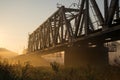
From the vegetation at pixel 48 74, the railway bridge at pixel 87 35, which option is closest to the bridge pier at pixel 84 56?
the railway bridge at pixel 87 35

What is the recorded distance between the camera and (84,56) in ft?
110

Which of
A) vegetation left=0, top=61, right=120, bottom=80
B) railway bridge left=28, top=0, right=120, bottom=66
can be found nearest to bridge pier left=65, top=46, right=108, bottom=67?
railway bridge left=28, top=0, right=120, bottom=66

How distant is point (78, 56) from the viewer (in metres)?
32.9

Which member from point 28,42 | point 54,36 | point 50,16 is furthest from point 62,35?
point 28,42

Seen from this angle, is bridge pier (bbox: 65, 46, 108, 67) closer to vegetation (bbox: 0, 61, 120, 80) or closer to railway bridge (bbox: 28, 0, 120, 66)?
railway bridge (bbox: 28, 0, 120, 66)

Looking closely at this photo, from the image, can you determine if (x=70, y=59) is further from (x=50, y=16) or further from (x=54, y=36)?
(x=50, y=16)

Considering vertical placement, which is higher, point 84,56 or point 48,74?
point 84,56

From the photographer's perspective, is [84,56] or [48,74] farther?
[84,56]

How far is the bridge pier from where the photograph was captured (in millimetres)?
33281

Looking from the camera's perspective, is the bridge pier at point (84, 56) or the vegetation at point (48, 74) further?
the bridge pier at point (84, 56)

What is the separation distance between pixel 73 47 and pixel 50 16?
15.2 metres

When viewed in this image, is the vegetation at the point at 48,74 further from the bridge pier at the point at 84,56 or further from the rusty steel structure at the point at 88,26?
the bridge pier at the point at 84,56

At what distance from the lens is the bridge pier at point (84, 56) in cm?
3328

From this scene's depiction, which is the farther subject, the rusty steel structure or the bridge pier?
the bridge pier
